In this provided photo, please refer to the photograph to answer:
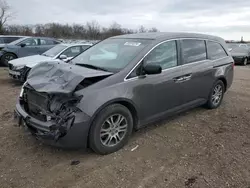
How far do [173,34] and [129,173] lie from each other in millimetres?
2628

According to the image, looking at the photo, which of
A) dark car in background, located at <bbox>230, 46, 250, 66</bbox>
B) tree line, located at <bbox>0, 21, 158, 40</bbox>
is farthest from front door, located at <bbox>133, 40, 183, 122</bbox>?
tree line, located at <bbox>0, 21, 158, 40</bbox>

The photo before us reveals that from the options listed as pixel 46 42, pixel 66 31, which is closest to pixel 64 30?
pixel 66 31

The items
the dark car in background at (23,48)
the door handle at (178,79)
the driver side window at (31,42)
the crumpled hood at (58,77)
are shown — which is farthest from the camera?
the driver side window at (31,42)

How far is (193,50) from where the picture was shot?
4.79 meters

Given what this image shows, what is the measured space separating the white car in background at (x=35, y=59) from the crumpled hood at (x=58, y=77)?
143 inches

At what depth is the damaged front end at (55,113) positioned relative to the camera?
3.07 meters

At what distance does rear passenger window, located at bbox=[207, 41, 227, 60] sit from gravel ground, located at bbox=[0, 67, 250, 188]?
4.81 feet

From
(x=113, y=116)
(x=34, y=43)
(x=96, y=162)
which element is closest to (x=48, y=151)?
(x=96, y=162)

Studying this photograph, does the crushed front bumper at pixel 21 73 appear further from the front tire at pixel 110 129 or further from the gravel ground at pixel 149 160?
the front tire at pixel 110 129

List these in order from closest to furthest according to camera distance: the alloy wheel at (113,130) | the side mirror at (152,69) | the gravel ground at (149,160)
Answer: the gravel ground at (149,160) < the alloy wheel at (113,130) < the side mirror at (152,69)

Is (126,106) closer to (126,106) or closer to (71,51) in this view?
(126,106)

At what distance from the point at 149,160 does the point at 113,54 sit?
182 cm

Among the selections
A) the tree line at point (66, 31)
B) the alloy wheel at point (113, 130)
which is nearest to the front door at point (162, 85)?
the alloy wheel at point (113, 130)

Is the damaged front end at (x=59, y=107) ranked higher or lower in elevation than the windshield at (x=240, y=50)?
lower
